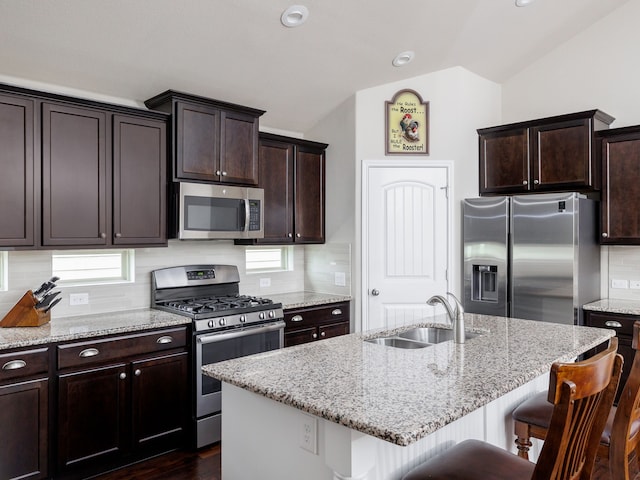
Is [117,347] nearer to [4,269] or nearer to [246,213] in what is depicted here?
[4,269]

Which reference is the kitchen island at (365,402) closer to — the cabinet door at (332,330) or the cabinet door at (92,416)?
the cabinet door at (92,416)

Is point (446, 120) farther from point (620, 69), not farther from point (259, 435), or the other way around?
point (259, 435)

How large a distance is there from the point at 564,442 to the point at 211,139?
3014 millimetres

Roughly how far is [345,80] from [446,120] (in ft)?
3.26

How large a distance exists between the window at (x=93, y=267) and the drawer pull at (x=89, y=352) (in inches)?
28.8

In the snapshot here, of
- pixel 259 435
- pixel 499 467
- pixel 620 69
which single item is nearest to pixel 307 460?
pixel 259 435

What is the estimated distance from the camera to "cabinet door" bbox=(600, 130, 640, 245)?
377 cm

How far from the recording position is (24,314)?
2.88 m

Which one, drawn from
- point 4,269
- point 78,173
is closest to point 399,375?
point 78,173

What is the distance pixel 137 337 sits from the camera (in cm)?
299

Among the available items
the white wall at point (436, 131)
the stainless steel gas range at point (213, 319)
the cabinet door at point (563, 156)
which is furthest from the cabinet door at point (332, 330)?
the cabinet door at point (563, 156)

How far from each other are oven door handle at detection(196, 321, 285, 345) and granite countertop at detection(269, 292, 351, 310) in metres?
0.20

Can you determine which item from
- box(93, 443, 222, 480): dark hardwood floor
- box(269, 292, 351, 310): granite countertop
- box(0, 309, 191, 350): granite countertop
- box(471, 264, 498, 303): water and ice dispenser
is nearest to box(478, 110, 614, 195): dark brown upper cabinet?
box(471, 264, 498, 303): water and ice dispenser

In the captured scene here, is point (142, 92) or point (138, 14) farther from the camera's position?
point (142, 92)
